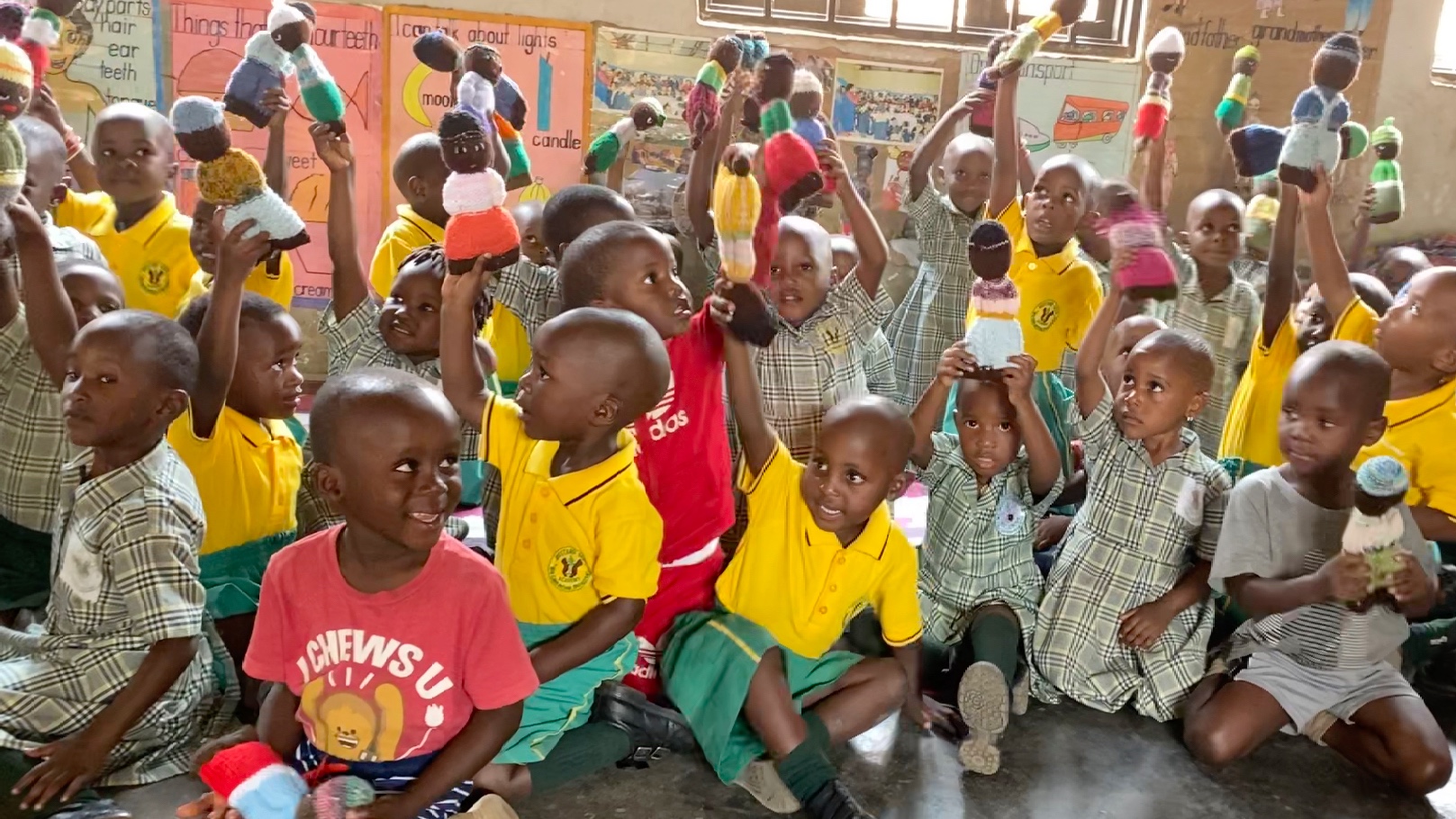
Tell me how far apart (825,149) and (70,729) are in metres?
2.08

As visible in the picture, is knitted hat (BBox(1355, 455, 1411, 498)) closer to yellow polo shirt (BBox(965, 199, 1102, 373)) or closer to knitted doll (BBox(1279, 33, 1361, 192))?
knitted doll (BBox(1279, 33, 1361, 192))

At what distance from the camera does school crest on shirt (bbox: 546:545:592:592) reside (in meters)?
2.09

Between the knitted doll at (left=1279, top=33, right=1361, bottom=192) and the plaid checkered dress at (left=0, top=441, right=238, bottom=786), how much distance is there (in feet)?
8.89

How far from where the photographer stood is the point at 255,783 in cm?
169

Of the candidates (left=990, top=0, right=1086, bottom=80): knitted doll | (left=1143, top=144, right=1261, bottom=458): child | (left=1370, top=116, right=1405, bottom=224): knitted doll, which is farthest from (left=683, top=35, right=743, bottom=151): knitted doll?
(left=1370, top=116, right=1405, bottom=224): knitted doll

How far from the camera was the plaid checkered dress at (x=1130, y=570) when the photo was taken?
2613mm

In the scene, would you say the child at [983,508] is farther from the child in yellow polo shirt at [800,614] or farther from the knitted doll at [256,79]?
the knitted doll at [256,79]

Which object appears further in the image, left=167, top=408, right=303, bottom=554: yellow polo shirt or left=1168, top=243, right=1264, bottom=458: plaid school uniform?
left=1168, top=243, right=1264, bottom=458: plaid school uniform

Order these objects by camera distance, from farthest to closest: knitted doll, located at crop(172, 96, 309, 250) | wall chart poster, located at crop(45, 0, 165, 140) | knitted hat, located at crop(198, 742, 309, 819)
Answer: wall chart poster, located at crop(45, 0, 165, 140)
knitted doll, located at crop(172, 96, 309, 250)
knitted hat, located at crop(198, 742, 309, 819)

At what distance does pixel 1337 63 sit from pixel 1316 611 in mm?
1404

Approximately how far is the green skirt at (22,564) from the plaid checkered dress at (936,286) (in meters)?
2.54

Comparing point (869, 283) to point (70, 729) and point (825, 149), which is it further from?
point (70, 729)

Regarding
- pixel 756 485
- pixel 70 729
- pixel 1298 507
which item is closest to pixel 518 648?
pixel 756 485

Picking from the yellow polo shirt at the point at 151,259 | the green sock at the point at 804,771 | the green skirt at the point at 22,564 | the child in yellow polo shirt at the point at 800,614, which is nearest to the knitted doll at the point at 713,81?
the child in yellow polo shirt at the point at 800,614
